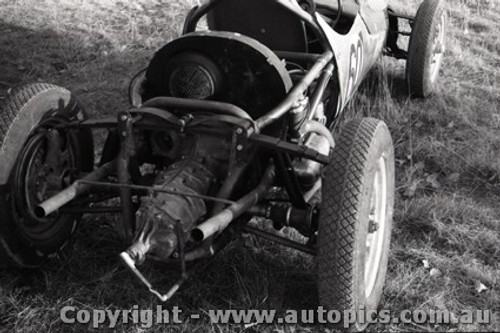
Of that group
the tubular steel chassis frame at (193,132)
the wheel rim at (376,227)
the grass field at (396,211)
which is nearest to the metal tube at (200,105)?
the tubular steel chassis frame at (193,132)

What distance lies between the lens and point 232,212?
118 inches

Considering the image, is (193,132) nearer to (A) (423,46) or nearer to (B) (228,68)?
(B) (228,68)

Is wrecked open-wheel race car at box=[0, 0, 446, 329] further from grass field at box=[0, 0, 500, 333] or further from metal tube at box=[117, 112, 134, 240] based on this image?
grass field at box=[0, 0, 500, 333]

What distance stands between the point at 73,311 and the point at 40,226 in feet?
1.74

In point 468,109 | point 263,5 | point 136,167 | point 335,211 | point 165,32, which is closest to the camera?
point 335,211

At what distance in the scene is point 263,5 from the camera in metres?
4.15

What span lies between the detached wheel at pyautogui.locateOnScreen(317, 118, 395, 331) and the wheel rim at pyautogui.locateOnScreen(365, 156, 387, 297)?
0.09 meters

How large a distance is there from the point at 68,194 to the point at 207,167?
A: 756 mm

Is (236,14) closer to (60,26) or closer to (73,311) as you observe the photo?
(73,311)

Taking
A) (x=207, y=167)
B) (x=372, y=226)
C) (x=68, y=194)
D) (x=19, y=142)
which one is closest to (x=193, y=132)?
(x=207, y=167)

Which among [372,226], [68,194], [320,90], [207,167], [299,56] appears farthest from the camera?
A: [299,56]

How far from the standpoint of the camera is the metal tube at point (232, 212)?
2.77m

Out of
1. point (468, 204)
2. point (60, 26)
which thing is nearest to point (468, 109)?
point (468, 204)

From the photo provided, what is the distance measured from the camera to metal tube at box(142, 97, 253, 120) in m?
3.22
